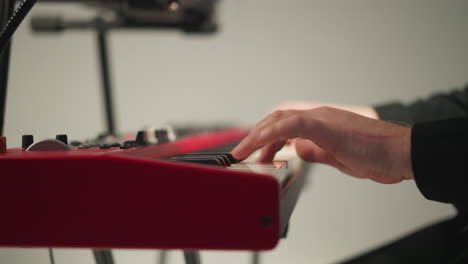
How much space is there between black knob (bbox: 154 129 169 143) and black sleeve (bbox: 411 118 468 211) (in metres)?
0.44

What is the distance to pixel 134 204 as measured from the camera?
1.49 feet

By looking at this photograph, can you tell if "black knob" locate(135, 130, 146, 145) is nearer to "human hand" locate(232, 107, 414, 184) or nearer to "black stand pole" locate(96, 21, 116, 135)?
"human hand" locate(232, 107, 414, 184)

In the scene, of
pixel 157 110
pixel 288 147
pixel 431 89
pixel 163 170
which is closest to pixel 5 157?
pixel 163 170

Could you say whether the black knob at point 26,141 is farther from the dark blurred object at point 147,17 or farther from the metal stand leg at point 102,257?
the dark blurred object at point 147,17

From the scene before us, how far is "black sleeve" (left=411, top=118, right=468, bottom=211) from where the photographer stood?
55 centimetres

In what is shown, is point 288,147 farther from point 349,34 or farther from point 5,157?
point 349,34

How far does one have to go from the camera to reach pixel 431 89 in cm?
231

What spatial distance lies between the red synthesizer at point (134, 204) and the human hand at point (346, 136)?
0.13m

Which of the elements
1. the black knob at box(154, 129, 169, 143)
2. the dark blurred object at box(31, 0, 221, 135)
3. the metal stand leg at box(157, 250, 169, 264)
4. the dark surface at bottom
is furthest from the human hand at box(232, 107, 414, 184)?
the metal stand leg at box(157, 250, 169, 264)

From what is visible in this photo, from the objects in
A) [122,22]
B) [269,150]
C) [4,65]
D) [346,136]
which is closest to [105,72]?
[122,22]

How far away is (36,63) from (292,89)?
133 centimetres

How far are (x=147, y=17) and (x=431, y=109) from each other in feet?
3.30

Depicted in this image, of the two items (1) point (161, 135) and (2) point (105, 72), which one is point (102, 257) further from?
(2) point (105, 72)

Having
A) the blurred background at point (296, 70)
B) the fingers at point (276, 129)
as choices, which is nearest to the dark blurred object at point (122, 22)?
the blurred background at point (296, 70)
